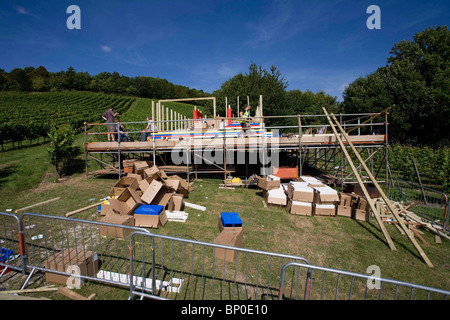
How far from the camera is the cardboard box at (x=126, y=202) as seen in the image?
237 inches

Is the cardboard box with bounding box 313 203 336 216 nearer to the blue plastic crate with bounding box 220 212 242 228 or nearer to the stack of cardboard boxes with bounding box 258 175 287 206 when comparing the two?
the stack of cardboard boxes with bounding box 258 175 287 206

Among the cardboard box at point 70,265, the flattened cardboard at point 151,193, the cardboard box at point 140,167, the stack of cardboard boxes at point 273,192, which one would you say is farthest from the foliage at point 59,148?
the stack of cardboard boxes at point 273,192

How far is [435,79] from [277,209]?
34264mm

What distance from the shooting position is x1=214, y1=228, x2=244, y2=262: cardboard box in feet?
15.0

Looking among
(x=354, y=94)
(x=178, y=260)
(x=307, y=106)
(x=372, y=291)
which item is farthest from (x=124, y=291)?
(x=307, y=106)

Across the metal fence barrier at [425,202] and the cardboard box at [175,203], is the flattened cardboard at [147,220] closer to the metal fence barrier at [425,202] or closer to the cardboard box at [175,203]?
the cardboard box at [175,203]

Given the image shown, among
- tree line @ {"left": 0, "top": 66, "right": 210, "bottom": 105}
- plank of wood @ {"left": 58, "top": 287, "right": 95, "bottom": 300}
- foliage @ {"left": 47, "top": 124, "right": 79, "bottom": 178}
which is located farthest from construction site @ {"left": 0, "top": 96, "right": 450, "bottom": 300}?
tree line @ {"left": 0, "top": 66, "right": 210, "bottom": 105}

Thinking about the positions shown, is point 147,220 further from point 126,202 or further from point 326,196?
point 326,196

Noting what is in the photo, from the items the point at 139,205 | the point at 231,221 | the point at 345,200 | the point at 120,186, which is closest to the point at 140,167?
the point at 120,186

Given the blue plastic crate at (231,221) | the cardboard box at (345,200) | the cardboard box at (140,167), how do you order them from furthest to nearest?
1. the cardboard box at (140,167)
2. the cardboard box at (345,200)
3. the blue plastic crate at (231,221)

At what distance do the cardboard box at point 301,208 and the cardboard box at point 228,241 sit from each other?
284 cm

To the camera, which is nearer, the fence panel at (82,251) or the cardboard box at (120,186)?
the fence panel at (82,251)

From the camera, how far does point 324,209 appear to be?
7188 millimetres

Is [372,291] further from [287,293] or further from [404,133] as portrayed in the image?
[404,133]
